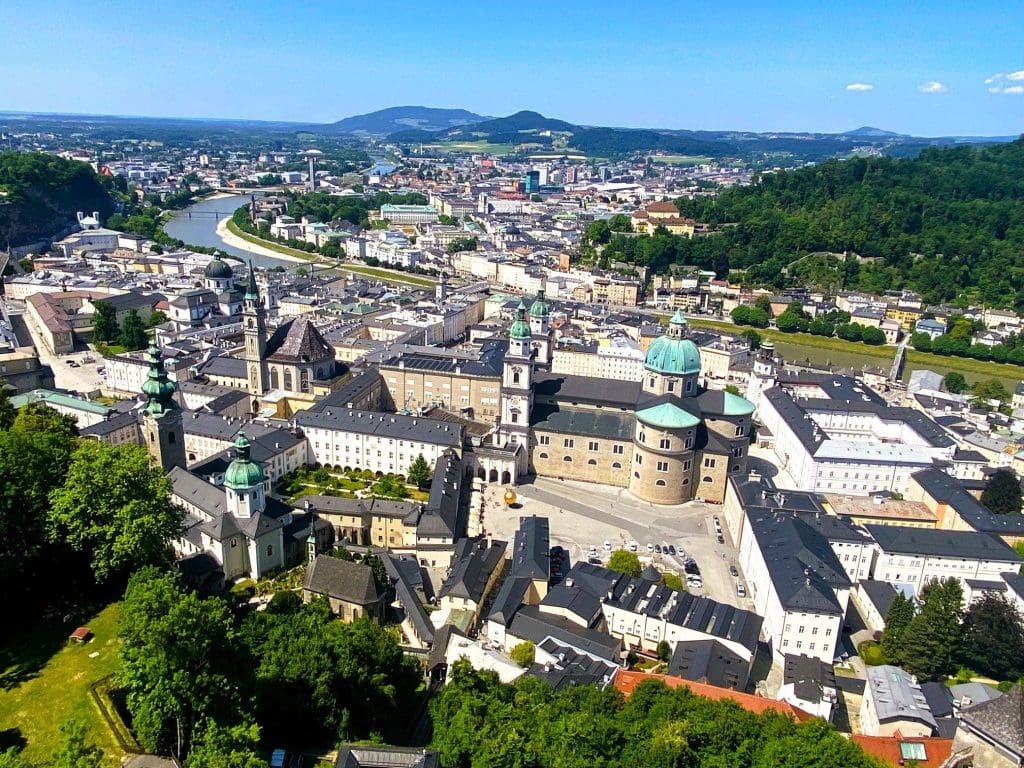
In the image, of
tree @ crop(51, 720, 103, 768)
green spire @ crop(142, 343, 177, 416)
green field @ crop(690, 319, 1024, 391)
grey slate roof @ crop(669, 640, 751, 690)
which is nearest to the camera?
tree @ crop(51, 720, 103, 768)

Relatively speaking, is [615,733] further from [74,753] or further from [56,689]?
[56,689]

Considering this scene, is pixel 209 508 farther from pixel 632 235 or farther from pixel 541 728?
pixel 632 235

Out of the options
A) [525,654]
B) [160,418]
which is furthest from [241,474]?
[525,654]

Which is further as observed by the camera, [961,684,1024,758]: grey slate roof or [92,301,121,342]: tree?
[92,301,121,342]: tree

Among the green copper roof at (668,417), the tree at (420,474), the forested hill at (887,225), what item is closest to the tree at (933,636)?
the green copper roof at (668,417)

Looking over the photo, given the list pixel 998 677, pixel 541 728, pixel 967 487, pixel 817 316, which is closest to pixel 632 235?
pixel 817 316

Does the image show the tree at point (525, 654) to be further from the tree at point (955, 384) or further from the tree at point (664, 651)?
the tree at point (955, 384)

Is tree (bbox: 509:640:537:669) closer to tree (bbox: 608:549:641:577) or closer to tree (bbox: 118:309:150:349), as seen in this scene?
tree (bbox: 608:549:641:577)

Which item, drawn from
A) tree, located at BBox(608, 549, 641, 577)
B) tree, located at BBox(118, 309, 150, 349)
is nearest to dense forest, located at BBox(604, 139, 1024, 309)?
tree, located at BBox(118, 309, 150, 349)
